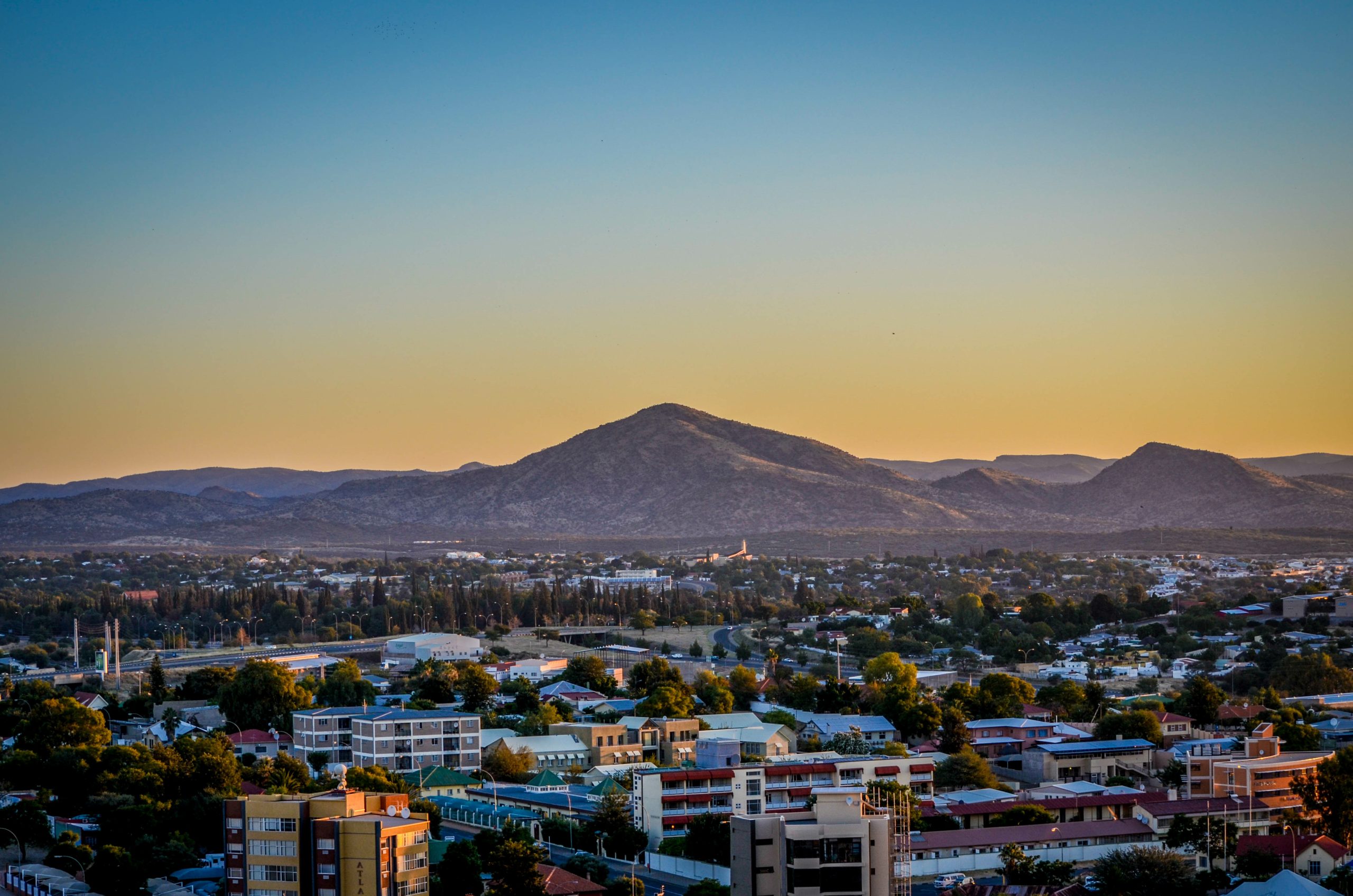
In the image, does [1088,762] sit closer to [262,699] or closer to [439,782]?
[439,782]

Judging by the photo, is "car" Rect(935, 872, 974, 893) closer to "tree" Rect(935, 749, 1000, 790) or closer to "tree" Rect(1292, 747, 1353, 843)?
"tree" Rect(1292, 747, 1353, 843)

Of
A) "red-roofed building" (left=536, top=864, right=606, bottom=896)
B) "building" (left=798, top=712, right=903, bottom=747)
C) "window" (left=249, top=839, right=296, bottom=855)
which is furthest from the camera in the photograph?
"building" (left=798, top=712, right=903, bottom=747)

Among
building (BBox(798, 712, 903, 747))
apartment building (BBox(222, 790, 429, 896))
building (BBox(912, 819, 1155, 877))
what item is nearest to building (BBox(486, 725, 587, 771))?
building (BBox(798, 712, 903, 747))

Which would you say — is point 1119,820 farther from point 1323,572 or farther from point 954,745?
point 1323,572

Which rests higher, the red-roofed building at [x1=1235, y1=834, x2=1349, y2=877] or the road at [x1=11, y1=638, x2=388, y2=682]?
the road at [x1=11, y1=638, x2=388, y2=682]

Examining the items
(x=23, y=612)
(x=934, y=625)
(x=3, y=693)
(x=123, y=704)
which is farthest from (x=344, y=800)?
(x=23, y=612)

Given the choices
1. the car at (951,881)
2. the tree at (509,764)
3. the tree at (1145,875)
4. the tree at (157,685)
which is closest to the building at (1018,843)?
the car at (951,881)

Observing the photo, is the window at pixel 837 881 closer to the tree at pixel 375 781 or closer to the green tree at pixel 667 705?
the tree at pixel 375 781
